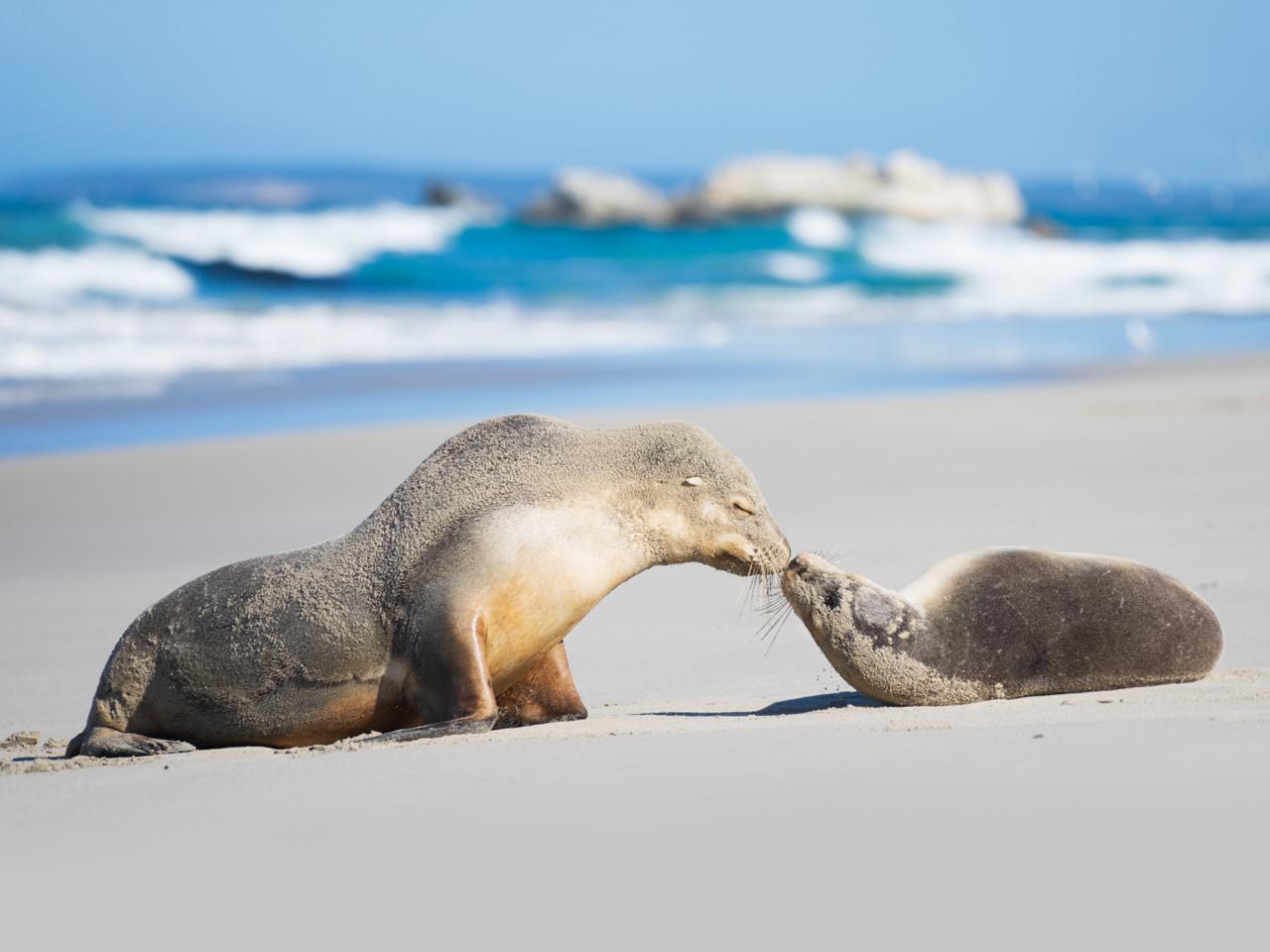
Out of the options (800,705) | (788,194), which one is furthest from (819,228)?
(800,705)

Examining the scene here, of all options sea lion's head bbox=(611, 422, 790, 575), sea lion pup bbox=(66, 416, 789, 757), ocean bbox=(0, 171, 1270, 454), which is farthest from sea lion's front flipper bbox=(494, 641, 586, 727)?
ocean bbox=(0, 171, 1270, 454)

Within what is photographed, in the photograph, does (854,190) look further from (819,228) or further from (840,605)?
(840,605)

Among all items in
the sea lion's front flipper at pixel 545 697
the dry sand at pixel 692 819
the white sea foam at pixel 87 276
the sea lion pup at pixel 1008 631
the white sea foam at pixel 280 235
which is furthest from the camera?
the white sea foam at pixel 280 235

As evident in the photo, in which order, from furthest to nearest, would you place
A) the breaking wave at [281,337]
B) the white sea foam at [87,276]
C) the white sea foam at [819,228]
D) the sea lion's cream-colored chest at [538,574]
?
the white sea foam at [819,228], the white sea foam at [87,276], the breaking wave at [281,337], the sea lion's cream-colored chest at [538,574]

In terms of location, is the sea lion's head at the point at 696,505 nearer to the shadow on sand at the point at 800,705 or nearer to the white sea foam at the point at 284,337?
the shadow on sand at the point at 800,705

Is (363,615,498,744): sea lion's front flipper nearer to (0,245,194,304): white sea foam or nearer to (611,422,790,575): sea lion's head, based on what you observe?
(611,422,790,575): sea lion's head

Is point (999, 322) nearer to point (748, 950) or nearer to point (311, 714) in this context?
point (311, 714)

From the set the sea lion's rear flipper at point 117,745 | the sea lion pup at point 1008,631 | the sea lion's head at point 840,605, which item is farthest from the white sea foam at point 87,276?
the sea lion pup at point 1008,631

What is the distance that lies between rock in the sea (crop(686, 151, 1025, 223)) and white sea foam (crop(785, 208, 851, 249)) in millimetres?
1982

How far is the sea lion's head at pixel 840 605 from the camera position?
536 cm

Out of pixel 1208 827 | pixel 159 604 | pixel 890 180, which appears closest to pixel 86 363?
pixel 159 604

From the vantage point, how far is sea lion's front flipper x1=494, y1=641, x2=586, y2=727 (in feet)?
17.7

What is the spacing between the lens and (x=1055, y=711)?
4.82 metres

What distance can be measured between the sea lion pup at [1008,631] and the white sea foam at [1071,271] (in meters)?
23.5
